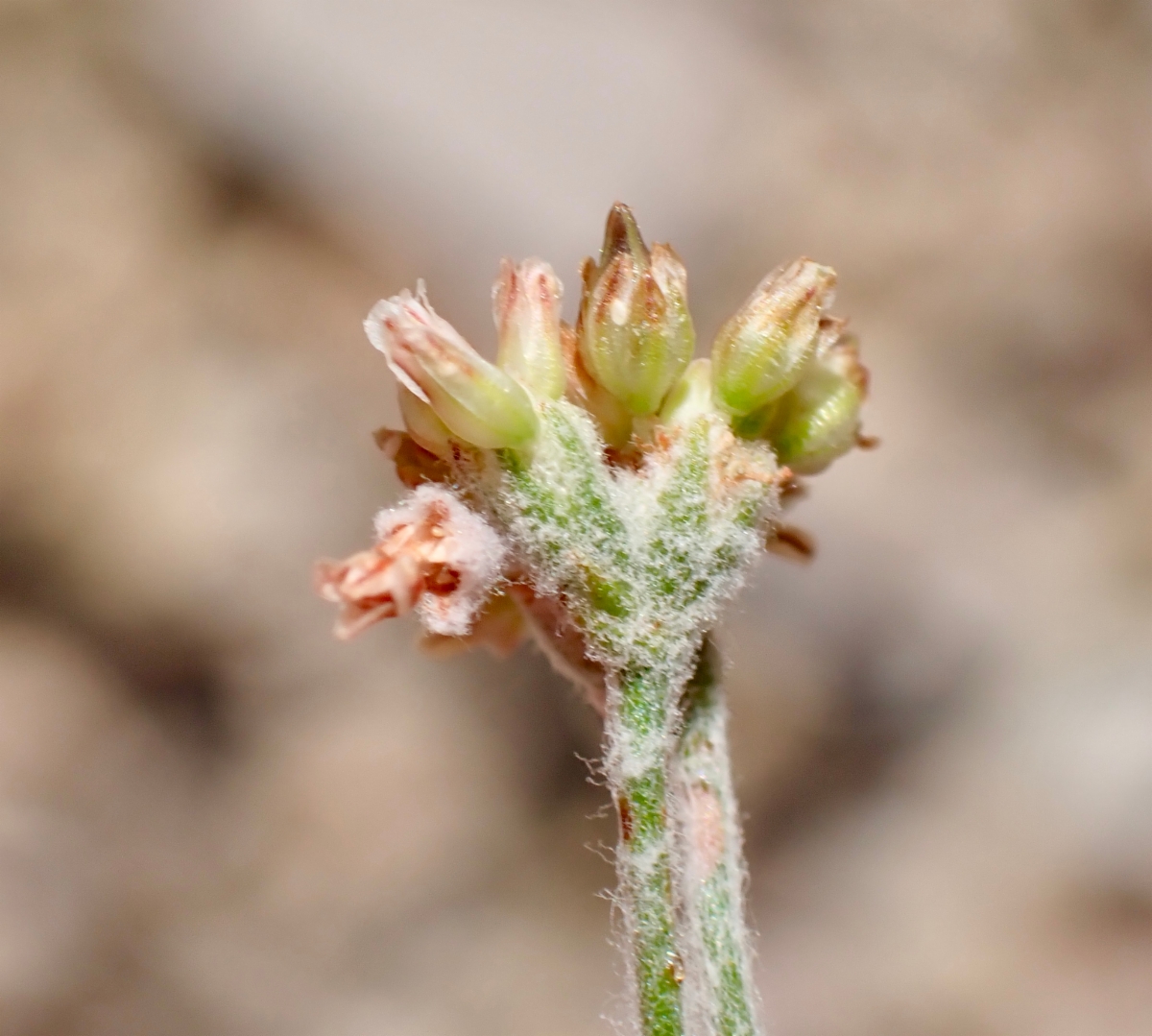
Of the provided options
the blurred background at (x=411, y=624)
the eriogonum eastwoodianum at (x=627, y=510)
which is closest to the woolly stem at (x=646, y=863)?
the eriogonum eastwoodianum at (x=627, y=510)

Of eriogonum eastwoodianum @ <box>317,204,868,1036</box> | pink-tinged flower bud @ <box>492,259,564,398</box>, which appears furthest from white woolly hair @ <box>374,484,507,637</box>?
pink-tinged flower bud @ <box>492,259,564,398</box>

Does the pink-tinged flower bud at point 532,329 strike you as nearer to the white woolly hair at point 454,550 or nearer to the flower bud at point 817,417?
the white woolly hair at point 454,550

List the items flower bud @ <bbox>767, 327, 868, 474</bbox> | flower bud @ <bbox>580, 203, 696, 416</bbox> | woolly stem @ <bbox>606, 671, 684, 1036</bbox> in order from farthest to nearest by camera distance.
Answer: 1. flower bud @ <bbox>767, 327, 868, 474</bbox>
2. flower bud @ <bbox>580, 203, 696, 416</bbox>
3. woolly stem @ <bbox>606, 671, 684, 1036</bbox>

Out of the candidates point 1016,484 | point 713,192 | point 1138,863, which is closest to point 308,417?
point 713,192

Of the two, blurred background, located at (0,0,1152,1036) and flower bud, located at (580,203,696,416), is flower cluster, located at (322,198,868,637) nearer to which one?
flower bud, located at (580,203,696,416)

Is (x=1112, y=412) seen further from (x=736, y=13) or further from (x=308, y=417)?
(x=308, y=417)

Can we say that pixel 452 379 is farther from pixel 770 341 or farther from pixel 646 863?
pixel 646 863

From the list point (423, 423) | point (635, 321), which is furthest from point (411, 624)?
point (635, 321)
